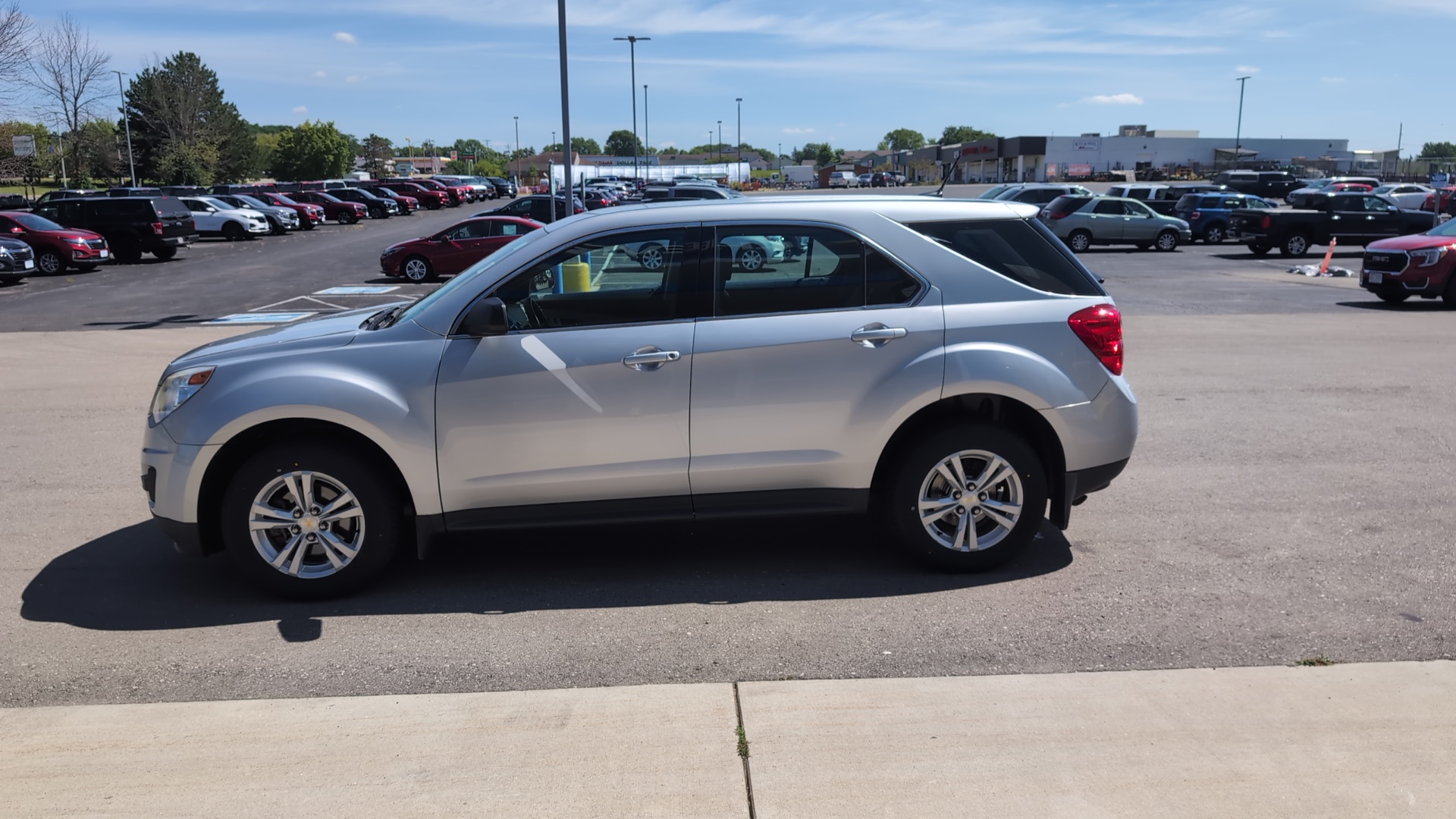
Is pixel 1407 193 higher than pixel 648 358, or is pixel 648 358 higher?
pixel 1407 193

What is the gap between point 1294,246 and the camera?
2881 centimetres

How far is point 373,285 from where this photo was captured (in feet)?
75.4

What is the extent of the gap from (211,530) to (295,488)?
51 cm

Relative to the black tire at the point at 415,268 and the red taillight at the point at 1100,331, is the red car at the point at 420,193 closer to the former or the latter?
the black tire at the point at 415,268

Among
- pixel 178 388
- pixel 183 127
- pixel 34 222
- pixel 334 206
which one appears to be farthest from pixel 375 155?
pixel 178 388

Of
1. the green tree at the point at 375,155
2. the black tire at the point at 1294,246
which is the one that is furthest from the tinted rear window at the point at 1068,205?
the green tree at the point at 375,155

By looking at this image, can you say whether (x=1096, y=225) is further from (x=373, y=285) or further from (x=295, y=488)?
(x=295, y=488)

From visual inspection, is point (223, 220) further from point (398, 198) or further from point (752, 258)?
point (752, 258)

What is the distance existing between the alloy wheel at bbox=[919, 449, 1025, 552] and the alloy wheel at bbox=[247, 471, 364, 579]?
265 centimetres

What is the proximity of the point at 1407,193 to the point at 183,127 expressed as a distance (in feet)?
248

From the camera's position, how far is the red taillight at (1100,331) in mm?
5156

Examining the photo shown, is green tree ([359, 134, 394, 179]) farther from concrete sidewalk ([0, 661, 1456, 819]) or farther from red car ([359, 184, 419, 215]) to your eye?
concrete sidewalk ([0, 661, 1456, 819])

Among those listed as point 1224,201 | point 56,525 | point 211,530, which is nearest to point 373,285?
point 56,525

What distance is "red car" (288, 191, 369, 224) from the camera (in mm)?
48031
